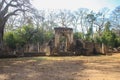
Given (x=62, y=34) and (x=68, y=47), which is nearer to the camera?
(x=68, y=47)

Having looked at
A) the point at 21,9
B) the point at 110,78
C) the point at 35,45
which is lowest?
the point at 110,78

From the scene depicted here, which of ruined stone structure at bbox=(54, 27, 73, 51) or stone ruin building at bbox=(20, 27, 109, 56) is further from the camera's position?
ruined stone structure at bbox=(54, 27, 73, 51)

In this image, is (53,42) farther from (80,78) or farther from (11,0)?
(80,78)

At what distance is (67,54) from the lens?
101ft

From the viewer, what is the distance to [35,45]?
4256 cm

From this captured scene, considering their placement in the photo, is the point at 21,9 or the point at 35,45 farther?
the point at 35,45

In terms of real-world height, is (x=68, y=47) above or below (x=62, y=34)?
below

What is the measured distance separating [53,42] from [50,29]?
63.0 ft

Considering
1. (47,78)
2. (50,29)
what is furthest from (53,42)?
(47,78)

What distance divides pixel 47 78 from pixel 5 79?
6.26ft

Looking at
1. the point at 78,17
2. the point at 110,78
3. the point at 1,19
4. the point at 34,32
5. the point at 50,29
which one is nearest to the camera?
the point at 110,78

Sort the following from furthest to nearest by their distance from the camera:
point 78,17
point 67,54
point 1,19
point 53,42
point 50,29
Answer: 1. point 78,17
2. point 50,29
3. point 53,42
4. point 67,54
5. point 1,19

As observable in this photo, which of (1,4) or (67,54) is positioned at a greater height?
(1,4)

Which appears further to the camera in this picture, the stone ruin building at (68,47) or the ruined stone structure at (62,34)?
the ruined stone structure at (62,34)
